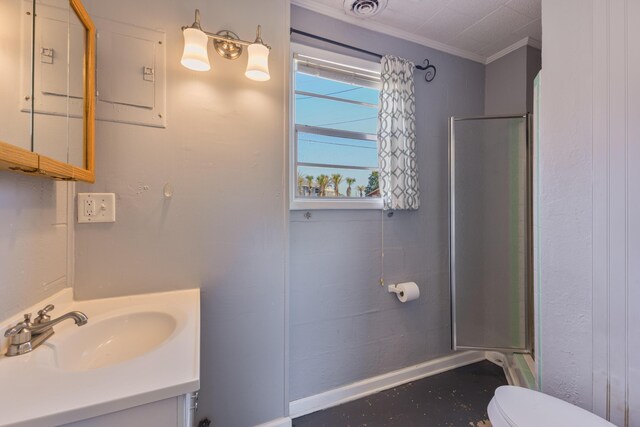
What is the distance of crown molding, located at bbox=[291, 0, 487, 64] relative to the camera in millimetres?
1519

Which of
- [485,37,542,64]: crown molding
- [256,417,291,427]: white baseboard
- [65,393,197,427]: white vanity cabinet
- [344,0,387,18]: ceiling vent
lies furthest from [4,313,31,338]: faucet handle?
[485,37,542,64]: crown molding

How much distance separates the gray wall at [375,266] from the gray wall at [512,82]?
0.25 ft

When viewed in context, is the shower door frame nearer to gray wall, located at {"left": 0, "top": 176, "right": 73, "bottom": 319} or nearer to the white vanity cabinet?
the white vanity cabinet

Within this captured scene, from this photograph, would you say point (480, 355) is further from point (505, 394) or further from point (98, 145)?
point (98, 145)

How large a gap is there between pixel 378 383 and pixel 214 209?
1.54m

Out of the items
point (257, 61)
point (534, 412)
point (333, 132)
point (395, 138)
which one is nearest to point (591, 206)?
point (534, 412)

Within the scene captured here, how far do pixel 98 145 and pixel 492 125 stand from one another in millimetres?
2278

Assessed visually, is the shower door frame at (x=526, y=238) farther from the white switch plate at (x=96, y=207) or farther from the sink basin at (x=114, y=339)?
the white switch plate at (x=96, y=207)

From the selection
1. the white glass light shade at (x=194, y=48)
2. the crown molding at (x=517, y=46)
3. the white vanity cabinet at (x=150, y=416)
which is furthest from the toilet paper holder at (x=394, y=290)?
the crown molding at (x=517, y=46)

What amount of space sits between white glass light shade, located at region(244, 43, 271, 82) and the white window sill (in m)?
0.67

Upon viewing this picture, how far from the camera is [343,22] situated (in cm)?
162

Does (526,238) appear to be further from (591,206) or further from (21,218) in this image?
(21,218)

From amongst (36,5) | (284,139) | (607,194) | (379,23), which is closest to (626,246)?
(607,194)

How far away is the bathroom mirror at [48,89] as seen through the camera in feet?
2.08
